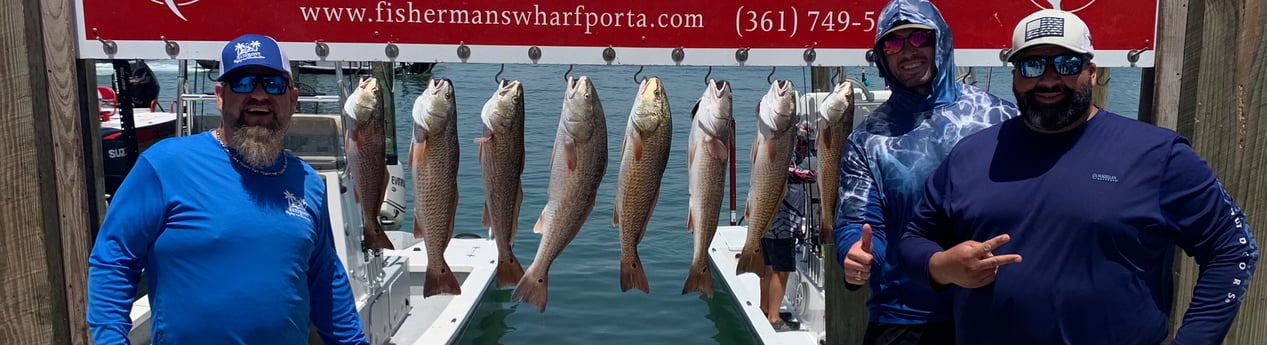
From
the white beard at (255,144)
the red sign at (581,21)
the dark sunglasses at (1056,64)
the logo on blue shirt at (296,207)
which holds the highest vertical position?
the red sign at (581,21)

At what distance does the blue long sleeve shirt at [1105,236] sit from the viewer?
2.16 metres

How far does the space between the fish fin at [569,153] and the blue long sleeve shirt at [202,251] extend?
2.79 ft

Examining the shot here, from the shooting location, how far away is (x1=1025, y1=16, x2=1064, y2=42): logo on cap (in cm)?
230

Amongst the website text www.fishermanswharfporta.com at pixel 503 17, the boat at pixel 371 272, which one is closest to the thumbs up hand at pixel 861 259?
the website text www.fishermanswharfporta.com at pixel 503 17

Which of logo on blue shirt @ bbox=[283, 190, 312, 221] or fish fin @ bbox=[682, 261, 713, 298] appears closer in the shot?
logo on blue shirt @ bbox=[283, 190, 312, 221]

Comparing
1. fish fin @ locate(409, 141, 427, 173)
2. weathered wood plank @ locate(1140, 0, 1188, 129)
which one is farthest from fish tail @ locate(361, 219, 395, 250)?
weathered wood plank @ locate(1140, 0, 1188, 129)

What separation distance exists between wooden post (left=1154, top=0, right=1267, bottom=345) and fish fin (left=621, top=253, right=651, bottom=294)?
69.9 inches

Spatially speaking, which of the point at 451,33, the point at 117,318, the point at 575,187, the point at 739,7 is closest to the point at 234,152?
the point at 117,318

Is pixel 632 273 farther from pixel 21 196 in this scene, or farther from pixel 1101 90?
pixel 1101 90

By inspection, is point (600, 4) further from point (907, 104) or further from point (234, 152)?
point (234, 152)

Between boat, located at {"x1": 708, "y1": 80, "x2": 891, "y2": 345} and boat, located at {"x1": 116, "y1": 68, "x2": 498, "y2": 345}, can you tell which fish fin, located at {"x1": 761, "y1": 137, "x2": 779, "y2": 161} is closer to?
boat, located at {"x1": 116, "y1": 68, "x2": 498, "y2": 345}

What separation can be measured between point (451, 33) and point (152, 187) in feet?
3.46

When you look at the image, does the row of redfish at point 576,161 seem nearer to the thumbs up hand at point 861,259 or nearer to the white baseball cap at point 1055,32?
the thumbs up hand at point 861,259

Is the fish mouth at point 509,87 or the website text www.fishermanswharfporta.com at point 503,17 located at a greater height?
the website text www.fishermanswharfporta.com at point 503,17
